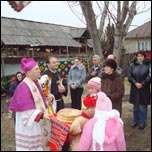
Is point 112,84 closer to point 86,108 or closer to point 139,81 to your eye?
point 139,81

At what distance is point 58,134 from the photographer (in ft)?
9.14

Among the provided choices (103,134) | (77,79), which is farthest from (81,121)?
(77,79)

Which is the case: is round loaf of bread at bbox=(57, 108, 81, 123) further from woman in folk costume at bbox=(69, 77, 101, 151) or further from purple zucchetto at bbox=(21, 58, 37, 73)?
purple zucchetto at bbox=(21, 58, 37, 73)

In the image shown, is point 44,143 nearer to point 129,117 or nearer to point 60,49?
point 129,117

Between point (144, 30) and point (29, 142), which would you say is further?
point (144, 30)

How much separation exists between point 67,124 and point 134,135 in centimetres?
223

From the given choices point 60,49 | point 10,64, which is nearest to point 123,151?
point 10,64

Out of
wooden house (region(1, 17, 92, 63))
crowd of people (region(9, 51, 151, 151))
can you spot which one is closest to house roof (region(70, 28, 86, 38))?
wooden house (region(1, 17, 92, 63))

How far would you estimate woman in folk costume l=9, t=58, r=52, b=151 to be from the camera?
284cm

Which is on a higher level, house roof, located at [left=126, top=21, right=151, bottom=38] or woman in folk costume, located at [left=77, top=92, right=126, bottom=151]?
house roof, located at [left=126, top=21, right=151, bottom=38]

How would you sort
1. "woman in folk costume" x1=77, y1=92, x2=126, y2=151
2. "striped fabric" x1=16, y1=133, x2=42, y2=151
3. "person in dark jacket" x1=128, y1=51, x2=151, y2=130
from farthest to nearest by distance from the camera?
"person in dark jacket" x1=128, y1=51, x2=151, y2=130 < "striped fabric" x1=16, y1=133, x2=42, y2=151 < "woman in folk costume" x1=77, y1=92, x2=126, y2=151

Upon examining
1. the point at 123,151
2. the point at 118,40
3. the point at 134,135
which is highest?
the point at 118,40

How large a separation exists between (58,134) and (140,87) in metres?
2.27

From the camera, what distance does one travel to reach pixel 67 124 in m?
2.76
